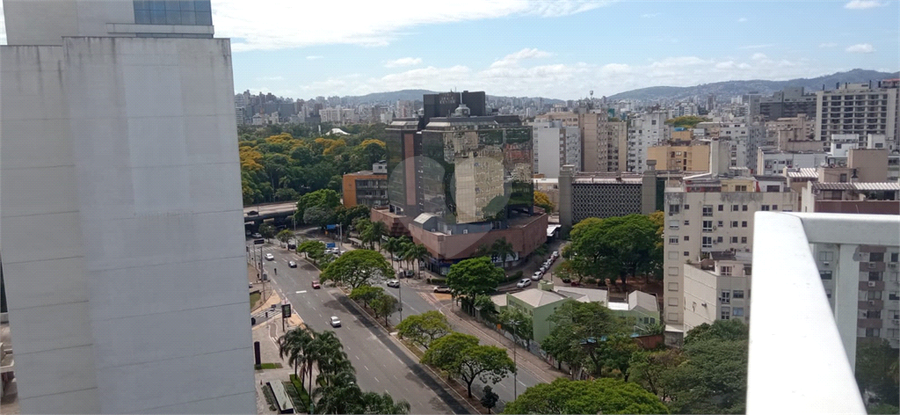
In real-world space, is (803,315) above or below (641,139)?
above

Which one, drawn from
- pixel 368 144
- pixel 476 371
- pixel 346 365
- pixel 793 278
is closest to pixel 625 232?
pixel 476 371

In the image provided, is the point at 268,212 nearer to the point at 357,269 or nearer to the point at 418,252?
the point at 418,252

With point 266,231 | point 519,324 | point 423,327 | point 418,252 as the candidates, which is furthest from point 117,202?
point 266,231

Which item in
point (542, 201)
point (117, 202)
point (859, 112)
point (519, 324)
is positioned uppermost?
→ point (859, 112)

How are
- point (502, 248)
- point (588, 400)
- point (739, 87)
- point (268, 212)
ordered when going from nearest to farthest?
point (588, 400) → point (502, 248) → point (268, 212) → point (739, 87)

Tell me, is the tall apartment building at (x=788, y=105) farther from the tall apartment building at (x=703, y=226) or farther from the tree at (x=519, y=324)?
the tree at (x=519, y=324)

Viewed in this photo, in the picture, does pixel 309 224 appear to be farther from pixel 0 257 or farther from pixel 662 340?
pixel 0 257

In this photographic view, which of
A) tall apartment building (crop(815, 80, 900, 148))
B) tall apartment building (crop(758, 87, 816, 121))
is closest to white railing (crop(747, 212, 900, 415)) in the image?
tall apartment building (crop(815, 80, 900, 148))

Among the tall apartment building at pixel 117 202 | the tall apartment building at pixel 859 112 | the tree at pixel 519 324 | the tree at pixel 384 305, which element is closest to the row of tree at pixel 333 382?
the tree at pixel 384 305
